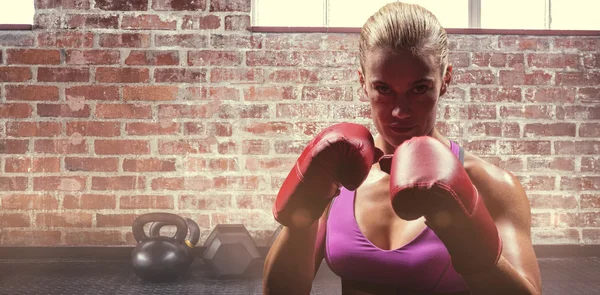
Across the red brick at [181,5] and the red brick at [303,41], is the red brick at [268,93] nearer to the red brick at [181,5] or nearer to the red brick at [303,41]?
the red brick at [303,41]

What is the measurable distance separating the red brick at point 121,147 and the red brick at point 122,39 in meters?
0.58

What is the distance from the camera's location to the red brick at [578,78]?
330cm

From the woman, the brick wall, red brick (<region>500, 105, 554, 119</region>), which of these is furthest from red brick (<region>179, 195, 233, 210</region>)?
the woman

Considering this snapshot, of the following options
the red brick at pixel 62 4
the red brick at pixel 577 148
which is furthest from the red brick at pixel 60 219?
the red brick at pixel 577 148

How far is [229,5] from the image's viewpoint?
325 cm

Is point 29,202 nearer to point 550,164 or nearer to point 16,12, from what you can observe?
point 16,12

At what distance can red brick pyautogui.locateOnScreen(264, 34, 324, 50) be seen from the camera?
3260 millimetres

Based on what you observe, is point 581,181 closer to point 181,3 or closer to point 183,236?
point 183,236

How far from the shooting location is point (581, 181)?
3.33 metres

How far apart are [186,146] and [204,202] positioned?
0.36 meters

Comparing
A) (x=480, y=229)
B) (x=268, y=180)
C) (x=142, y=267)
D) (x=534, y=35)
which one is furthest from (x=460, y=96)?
(x=480, y=229)

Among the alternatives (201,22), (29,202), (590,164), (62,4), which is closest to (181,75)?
(201,22)

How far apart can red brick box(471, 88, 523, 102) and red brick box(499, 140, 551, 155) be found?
27 cm

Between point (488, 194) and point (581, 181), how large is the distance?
8.56 feet
